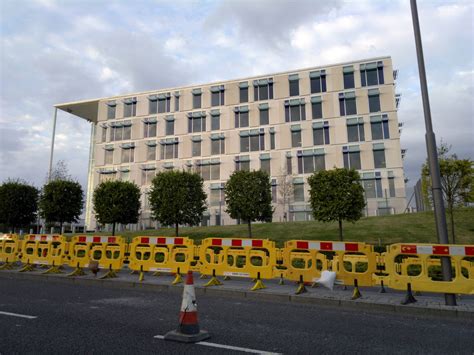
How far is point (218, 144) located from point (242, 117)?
180 inches

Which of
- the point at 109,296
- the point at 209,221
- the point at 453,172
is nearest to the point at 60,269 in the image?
the point at 109,296

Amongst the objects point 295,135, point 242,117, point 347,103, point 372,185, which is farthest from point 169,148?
point 372,185

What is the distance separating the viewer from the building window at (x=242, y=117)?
46.4m

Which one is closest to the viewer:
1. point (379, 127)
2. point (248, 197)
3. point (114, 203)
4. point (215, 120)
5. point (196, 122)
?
point (248, 197)

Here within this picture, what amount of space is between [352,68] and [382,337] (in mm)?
41775

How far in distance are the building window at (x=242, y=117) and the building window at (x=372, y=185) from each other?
51.4 ft

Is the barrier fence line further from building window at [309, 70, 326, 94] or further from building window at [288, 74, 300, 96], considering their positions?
building window at [288, 74, 300, 96]

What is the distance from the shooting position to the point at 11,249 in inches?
565

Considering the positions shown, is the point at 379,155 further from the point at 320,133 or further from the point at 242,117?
the point at 242,117

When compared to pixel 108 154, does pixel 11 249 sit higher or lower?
lower

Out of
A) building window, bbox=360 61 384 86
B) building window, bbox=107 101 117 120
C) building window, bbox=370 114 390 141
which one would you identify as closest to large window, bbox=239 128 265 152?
building window, bbox=370 114 390 141

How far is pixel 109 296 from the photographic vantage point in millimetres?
8883

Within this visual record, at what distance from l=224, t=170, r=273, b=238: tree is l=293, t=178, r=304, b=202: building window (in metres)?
18.8

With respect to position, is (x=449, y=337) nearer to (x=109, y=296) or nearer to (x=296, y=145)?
(x=109, y=296)
